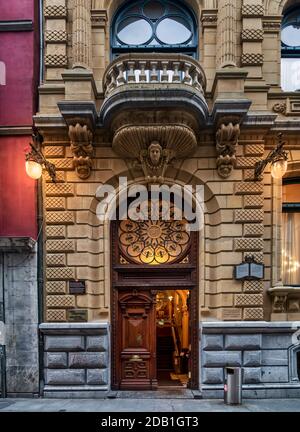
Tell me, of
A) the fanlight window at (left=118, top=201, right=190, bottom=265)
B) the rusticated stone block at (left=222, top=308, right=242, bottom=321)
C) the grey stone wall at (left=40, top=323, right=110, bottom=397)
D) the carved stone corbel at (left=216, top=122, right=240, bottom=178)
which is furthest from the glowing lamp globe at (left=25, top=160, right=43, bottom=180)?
the rusticated stone block at (left=222, top=308, right=242, bottom=321)

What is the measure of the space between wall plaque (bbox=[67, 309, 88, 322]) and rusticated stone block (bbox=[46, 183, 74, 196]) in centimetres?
Answer: 298

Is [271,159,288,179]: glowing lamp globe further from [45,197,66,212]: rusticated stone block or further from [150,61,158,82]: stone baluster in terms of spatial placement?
[45,197,66,212]: rusticated stone block

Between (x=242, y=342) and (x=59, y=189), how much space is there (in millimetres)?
6042

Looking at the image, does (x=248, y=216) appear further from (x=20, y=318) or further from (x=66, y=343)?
(x=20, y=318)

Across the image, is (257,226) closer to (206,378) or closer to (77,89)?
(206,378)

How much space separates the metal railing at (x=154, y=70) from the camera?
9.00 meters

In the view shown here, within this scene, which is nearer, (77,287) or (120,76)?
(120,76)

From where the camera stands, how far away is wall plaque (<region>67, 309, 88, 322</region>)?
9.36 m

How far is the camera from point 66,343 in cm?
931

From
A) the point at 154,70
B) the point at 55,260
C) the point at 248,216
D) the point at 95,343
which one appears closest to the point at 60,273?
the point at 55,260

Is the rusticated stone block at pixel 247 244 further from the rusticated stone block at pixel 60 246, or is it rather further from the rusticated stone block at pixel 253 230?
the rusticated stone block at pixel 60 246

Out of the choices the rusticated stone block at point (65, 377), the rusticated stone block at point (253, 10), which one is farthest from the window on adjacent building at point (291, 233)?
the rusticated stone block at point (65, 377)

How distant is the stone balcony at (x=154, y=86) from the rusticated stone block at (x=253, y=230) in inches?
113

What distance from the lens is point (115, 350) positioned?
9.87m
